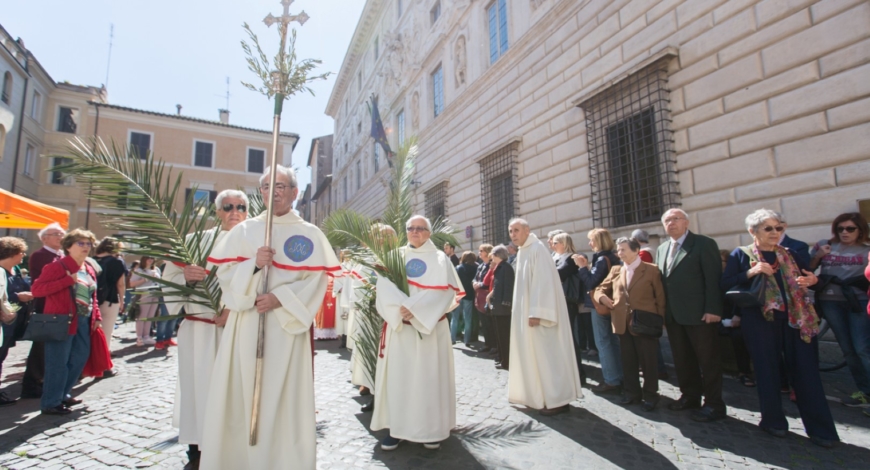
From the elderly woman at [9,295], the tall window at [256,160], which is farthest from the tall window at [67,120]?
the elderly woman at [9,295]

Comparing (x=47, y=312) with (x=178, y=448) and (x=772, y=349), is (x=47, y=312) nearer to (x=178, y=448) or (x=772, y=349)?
(x=178, y=448)

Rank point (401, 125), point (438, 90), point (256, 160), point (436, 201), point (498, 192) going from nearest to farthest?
point (498, 192) → point (436, 201) → point (438, 90) → point (401, 125) → point (256, 160)

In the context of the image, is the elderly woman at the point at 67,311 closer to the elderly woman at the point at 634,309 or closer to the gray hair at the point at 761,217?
the elderly woman at the point at 634,309

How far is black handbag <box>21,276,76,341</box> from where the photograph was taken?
13.7 feet

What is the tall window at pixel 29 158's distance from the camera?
76.2 feet

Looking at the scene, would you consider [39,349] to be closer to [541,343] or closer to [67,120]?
[541,343]

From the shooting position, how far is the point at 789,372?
11.6 feet

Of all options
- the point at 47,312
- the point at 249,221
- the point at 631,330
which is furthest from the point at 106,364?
the point at 631,330

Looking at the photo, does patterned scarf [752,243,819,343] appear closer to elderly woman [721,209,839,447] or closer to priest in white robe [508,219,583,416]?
elderly woman [721,209,839,447]

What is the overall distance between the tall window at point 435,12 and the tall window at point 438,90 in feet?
6.78

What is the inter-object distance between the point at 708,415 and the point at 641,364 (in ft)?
2.38

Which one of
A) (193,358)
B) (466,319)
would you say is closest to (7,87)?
(466,319)

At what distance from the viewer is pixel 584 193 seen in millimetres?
8875

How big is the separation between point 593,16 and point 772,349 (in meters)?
7.33
